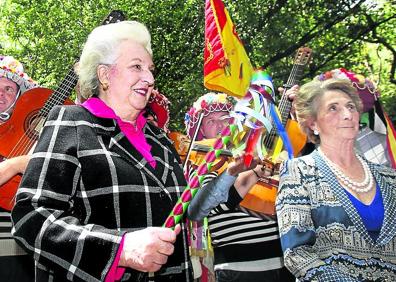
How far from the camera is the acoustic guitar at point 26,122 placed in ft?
12.2

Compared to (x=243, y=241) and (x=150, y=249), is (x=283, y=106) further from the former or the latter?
(x=150, y=249)

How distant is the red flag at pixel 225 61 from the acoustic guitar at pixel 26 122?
150 cm

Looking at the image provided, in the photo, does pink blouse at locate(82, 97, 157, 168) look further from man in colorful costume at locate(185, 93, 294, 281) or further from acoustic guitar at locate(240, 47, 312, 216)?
acoustic guitar at locate(240, 47, 312, 216)

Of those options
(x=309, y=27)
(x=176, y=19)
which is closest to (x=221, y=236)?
(x=176, y=19)

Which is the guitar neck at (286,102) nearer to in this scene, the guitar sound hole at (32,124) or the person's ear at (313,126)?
the person's ear at (313,126)

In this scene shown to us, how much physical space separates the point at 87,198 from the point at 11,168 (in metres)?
1.41

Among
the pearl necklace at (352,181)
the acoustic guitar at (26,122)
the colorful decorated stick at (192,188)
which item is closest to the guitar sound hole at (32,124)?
the acoustic guitar at (26,122)

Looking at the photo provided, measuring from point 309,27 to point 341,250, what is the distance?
1408 cm

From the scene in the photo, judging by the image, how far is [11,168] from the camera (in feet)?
11.5

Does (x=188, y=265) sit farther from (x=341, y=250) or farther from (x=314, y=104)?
(x=314, y=104)

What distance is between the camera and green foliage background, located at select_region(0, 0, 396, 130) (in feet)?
47.4

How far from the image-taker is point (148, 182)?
7.93 feet

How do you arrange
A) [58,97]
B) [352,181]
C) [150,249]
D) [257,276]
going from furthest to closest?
[58,97] < [257,276] < [352,181] < [150,249]

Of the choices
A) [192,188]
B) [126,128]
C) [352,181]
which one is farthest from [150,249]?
[352,181]
